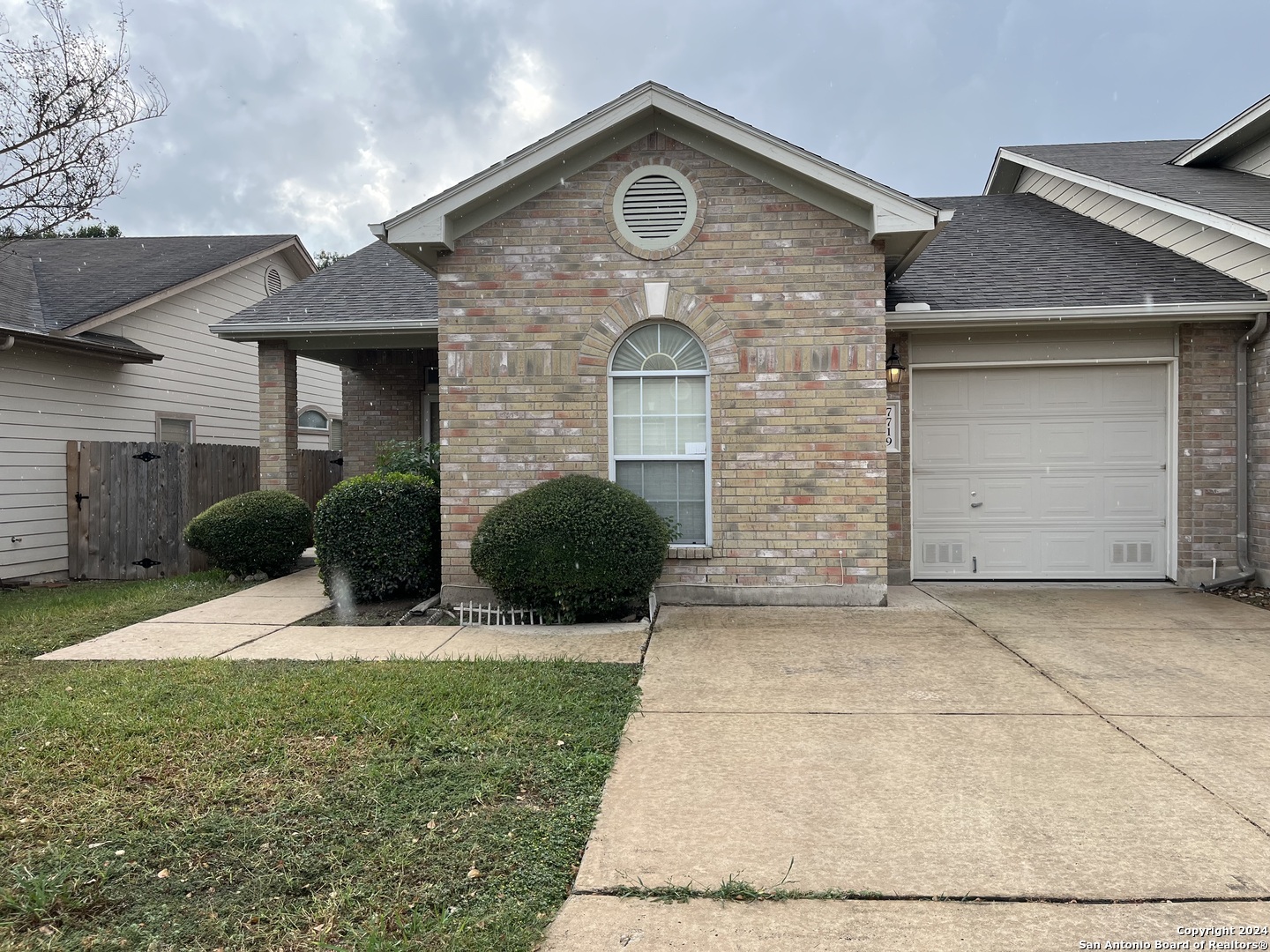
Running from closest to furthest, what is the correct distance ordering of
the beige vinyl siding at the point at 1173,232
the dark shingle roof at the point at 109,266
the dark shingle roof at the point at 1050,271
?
1. the beige vinyl siding at the point at 1173,232
2. the dark shingle roof at the point at 1050,271
3. the dark shingle roof at the point at 109,266

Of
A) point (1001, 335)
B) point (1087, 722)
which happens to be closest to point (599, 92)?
point (1001, 335)

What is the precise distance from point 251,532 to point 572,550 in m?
5.10

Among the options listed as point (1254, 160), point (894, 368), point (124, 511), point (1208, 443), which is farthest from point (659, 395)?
point (1254, 160)

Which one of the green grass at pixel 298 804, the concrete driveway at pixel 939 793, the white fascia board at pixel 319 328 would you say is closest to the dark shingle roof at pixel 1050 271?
the concrete driveway at pixel 939 793

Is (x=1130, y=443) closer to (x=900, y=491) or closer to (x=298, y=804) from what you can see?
(x=900, y=491)

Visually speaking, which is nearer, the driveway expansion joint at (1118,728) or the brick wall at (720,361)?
the driveway expansion joint at (1118,728)

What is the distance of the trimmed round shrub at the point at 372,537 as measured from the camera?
8.04 m

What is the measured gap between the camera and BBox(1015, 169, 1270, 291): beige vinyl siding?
336 inches

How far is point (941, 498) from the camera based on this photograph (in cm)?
933

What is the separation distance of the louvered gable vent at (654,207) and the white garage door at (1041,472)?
3.59 metres

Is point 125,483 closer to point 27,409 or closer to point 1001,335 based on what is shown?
point 27,409

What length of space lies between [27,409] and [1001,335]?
40.8 feet

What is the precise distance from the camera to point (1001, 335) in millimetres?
9125

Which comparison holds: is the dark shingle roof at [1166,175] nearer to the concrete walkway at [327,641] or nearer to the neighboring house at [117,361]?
the concrete walkway at [327,641]
